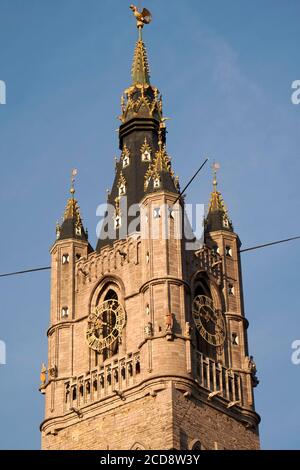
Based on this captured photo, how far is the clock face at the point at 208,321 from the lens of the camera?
71.7 metres

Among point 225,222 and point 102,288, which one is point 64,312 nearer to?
point 102,288

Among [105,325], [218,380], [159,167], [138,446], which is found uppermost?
[159,167]

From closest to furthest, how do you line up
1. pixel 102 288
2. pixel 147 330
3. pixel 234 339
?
pixel 147 330 < pixel 234 339 < pixel 102 288

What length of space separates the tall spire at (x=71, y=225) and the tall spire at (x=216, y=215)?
553 centimetres

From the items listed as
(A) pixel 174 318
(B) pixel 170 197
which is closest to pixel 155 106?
(B) pixel 170 197

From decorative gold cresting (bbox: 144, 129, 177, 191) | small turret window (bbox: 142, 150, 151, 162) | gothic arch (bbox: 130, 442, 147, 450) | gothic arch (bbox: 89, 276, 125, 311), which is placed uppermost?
small turret window (bbox: 142, 150, 151, 162)

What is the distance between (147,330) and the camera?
69188 millimetres

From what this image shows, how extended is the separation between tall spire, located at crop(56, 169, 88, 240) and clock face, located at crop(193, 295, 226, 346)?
22.5ft

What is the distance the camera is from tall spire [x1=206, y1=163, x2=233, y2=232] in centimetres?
7644

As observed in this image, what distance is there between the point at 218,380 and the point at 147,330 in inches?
152

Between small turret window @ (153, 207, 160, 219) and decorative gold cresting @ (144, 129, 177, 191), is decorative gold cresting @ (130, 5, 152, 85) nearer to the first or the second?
decorative gold cresting @ (144, 129, 177, 191)

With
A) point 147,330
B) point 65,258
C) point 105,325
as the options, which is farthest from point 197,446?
point 65,258

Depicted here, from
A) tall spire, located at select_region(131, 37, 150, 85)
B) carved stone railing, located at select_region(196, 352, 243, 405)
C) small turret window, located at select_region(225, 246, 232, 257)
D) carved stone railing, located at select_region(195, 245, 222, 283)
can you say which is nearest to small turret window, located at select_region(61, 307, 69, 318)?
carved stone railing, located at select_region(195, 245, 222, 283)

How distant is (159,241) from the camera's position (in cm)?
7150
